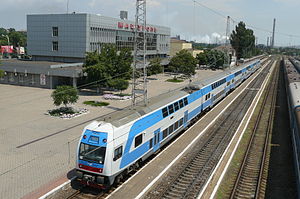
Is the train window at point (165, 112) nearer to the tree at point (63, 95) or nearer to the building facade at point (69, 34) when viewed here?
the tree at point (63, 95)

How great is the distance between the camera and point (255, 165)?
62.7ft

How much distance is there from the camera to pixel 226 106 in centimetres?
3797

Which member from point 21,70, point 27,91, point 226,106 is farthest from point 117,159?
point 21,70

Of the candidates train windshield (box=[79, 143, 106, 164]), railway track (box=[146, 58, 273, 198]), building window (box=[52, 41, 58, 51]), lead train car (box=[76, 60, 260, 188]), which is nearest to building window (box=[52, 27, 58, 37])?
building window (box=[52, 41, 58, 51])

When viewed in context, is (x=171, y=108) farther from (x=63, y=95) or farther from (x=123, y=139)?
(x=63, y=95)

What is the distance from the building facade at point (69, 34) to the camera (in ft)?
184

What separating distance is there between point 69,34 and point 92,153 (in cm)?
4726

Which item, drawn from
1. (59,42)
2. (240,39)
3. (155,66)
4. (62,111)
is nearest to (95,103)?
(62,111)

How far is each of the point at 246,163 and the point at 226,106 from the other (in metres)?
19.3

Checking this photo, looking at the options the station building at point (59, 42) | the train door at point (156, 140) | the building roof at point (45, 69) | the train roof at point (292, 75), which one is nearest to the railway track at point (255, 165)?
the train door at point (156, 140)

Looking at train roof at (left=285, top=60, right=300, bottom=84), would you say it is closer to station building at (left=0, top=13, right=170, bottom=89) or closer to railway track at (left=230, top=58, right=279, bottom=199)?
railway track at (left=230, top=58, right=279, bottom=199)

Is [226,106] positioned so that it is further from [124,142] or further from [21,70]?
[21,70]

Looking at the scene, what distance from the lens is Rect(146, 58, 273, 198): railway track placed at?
15.1 m

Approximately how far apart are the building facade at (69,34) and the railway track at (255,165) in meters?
36.1
